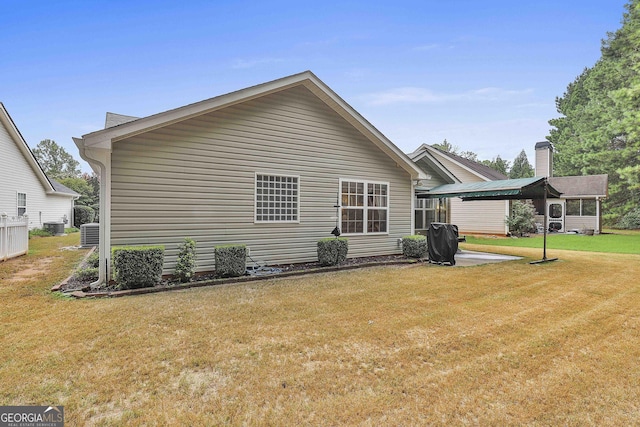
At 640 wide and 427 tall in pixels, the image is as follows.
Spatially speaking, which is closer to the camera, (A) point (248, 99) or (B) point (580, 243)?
(A) point (248, 99)

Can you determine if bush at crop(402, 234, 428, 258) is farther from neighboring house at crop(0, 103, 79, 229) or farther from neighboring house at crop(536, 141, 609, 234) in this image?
neighboring house at crop(0, 103, 79, 229)

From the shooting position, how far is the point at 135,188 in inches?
252

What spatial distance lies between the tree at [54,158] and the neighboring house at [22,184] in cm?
4509

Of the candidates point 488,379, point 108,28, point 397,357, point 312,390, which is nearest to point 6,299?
point 312,390

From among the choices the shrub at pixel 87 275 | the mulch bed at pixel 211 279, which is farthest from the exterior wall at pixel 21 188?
the mulch bed at pixel 211 279

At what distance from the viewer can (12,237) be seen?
963 cm

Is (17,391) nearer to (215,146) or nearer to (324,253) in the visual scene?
(215,146)

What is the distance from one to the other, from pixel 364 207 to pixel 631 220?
27126 millimetres

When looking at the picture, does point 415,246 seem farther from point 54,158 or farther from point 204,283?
point 54,158

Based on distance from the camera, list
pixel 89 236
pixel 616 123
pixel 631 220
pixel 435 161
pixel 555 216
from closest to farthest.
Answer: pixel 435 161, pixel 89 236, pixel 616 123, pixel 555 216, pixel 631 220

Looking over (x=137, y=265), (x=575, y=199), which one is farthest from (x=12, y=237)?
(x=575, y=199)

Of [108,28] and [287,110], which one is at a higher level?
[108,28]

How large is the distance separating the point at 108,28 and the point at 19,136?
8479mm

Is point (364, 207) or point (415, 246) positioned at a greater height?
point (364, 207)
